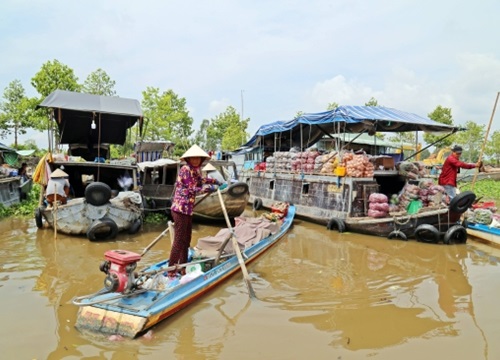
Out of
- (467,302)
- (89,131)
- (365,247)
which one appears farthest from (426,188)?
(89,131)

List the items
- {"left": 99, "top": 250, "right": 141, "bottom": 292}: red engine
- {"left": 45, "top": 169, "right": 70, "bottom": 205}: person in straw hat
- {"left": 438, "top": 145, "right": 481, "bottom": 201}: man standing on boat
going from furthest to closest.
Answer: {"left": 45, "top": 169, "right": 70, "bottom": 205}: person in straw hat
{"left": 438, "top": 145, "right": 481, "bottom": 201}: man standing on boat
{"left": 99, "top": 250, "right": 141, "bottom": 292}: red engine

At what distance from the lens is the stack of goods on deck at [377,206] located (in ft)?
30.0

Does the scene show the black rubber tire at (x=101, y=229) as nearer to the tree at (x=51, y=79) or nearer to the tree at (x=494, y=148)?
the tree at (x=51, y=79)

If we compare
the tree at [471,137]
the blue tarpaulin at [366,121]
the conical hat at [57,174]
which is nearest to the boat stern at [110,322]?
the conical hat at [57,174]

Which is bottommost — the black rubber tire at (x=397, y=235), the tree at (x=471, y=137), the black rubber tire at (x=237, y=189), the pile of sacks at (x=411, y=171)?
the black rubber tire at (x=397, y=235)

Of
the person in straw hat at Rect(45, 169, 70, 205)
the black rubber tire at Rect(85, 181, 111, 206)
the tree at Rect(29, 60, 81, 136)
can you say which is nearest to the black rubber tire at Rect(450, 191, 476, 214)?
the black rubber tire at Rect(85, 181, 111, 206)

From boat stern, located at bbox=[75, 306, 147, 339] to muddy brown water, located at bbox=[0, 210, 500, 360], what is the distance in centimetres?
10

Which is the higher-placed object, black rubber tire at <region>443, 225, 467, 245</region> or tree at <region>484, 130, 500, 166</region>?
tree at <region>484, 130, 500, 166</region>

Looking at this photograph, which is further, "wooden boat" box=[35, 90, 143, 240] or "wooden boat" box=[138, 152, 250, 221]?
"wooden boat" box=[138, 152, 250, 221]

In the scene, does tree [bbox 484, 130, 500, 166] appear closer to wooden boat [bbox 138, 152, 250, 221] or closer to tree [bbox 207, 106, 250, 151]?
tree [bbox 207, 106, 250, 151]

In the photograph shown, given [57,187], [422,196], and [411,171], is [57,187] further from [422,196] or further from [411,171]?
[411,171]

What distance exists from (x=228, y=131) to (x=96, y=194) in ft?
99.2

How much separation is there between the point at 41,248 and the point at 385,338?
7.08 m

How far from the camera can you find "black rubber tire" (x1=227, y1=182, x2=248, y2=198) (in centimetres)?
1030
